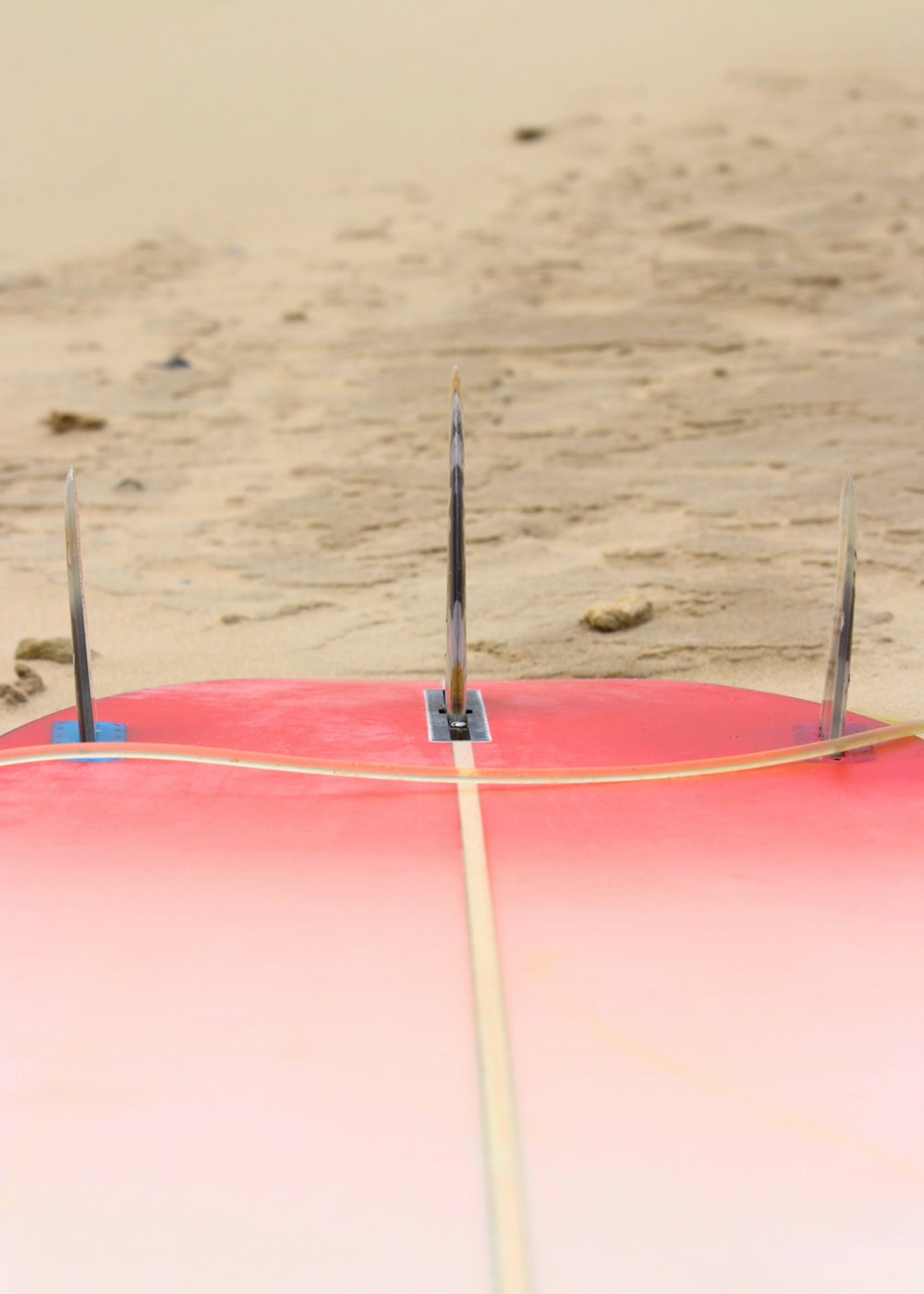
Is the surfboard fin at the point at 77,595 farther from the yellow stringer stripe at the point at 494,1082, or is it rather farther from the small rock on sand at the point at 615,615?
the small rock on sand at the point at 615,615

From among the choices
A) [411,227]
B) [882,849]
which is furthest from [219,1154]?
[411,227]

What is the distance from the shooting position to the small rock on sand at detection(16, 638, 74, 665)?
96.9 inches

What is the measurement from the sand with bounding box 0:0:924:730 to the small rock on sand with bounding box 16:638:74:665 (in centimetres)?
3

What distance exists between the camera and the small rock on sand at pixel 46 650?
8.07ft

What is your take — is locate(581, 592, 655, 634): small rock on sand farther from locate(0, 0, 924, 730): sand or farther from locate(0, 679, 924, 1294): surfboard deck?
locate(0, 679, 924, 1294): surfboard deck

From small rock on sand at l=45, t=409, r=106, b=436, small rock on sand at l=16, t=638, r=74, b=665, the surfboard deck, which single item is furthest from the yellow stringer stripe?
small rock on sand at l=45, t=409, r=106, b=436

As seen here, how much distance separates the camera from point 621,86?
8.51 m

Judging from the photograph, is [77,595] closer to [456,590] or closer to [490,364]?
[456,590]

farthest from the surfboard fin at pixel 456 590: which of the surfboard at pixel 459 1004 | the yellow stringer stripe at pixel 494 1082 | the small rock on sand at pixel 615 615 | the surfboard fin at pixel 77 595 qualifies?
the small rock on sand at pixel 615 615

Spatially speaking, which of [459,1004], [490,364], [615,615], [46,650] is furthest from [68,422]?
[459,1004]

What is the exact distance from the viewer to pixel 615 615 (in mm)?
2578

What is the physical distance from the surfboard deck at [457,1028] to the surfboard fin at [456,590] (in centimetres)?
9

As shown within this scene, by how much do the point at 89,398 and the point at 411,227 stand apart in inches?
A: 94.9

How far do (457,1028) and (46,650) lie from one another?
1.72 m
